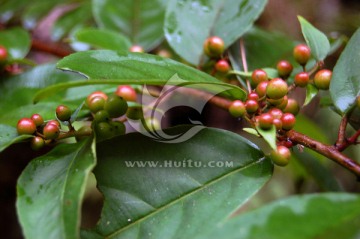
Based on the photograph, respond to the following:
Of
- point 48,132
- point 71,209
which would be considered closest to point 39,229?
point 71,209

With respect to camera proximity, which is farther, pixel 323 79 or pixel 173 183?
pixel 323 79

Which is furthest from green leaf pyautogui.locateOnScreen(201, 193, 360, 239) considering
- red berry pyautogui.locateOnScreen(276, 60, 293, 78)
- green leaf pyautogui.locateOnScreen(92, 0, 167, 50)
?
green leaf pyautogui.locateOnScreen(92, 0, 167, 50)

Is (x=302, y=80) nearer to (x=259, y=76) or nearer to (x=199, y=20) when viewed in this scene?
(x=259, y=76)

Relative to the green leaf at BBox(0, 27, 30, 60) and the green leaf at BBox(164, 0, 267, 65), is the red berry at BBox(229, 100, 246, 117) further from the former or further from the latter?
the green leaf at BBox(0, 27, 30, 60)

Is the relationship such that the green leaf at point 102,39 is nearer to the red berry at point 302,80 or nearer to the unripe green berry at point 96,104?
the unripe green berry at point 96,104

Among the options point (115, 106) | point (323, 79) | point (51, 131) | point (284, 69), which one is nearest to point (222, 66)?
point (284, 69)

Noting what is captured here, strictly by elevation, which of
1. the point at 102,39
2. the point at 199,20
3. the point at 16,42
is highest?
the point at 199,20
